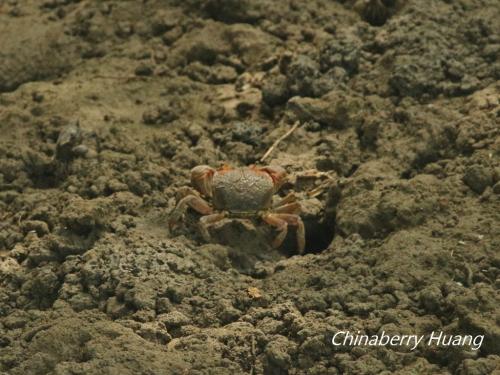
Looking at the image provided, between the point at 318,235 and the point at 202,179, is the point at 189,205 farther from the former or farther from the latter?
the point at 318,235

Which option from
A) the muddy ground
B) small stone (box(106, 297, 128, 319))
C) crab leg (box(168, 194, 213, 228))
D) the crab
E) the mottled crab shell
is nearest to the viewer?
the muddy ground

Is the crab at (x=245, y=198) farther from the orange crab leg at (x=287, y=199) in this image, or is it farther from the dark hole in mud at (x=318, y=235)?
the dark hole in mud at (x=318, y=235)

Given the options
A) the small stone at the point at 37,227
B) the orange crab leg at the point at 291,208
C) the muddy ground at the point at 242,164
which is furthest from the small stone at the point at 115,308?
the orange crab leg at the point at 291,208

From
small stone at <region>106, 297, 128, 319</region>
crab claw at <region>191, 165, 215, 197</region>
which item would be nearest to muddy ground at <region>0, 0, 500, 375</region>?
small stone at <region>106, 297, 128, 319</region>

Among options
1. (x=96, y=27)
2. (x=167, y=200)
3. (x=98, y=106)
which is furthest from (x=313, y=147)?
(x=96, y=27)

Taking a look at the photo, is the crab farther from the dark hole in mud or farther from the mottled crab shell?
the dark hole in mud

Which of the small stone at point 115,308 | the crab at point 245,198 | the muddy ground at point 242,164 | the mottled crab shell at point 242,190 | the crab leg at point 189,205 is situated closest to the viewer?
the muddy ground at point 242,164

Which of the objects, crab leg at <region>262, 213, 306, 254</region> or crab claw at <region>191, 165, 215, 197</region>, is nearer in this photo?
crab leg at <region>262, 213, 306, 254</region>

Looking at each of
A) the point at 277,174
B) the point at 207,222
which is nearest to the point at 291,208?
the point at 277,174
